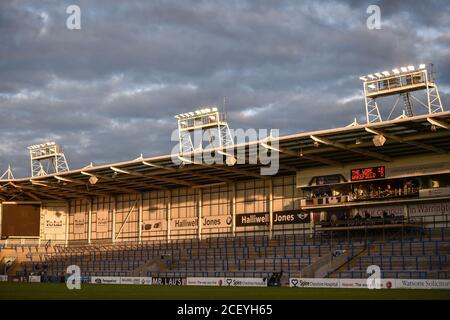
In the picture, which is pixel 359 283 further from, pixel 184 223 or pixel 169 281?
pixel 184 223

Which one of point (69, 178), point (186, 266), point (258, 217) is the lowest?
point (186, 266)

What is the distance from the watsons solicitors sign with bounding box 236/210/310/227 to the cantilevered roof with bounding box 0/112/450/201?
12.3 feet

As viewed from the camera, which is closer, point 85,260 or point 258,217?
point 258,217

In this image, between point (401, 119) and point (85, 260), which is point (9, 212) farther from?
point (401, 119)

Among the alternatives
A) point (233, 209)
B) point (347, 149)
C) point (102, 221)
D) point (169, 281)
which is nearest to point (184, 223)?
point (233, 209)

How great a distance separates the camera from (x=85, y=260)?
245 feet

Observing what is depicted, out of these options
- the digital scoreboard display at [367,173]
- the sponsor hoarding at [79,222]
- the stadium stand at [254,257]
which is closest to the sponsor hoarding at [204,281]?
the stadium stand at [254,257]

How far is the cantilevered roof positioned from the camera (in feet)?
161

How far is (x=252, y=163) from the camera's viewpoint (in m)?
59.5

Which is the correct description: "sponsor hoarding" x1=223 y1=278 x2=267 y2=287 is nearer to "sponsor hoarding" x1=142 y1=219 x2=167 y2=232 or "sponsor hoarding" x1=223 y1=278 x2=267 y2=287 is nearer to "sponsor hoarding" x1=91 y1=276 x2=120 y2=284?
"sponsor hoarding" x1=91 y1=276 x2=120 y2=284

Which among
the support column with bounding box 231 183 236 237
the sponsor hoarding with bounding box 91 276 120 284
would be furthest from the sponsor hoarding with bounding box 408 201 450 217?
the sponsor hoarding with bounding box 91 276 120 284
